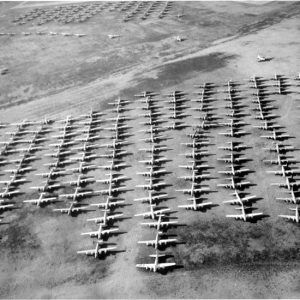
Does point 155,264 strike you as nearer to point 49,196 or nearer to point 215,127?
point 49,196

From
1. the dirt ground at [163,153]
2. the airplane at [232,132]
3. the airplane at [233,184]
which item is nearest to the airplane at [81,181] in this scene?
the dirt ground at [163,153]

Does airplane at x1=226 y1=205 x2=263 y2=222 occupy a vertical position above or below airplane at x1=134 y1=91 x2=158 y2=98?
below

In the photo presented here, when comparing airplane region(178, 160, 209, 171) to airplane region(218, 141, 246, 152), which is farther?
airplane region(218, 141, 246, 152)

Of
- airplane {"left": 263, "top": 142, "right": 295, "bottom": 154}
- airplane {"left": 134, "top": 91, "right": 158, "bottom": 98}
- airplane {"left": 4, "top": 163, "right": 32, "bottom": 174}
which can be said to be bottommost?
airplane {"left": 263, "top": 142, "right": 295, "bottom": 154}

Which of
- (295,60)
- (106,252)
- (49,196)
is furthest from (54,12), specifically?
(106,252)

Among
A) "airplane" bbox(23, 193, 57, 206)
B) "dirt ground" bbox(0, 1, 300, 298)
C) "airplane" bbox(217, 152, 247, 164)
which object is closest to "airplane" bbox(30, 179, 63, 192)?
"dirt ground" bbox(0, 1, 300, 298)

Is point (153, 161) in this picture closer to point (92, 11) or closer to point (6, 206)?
point (6, 206)

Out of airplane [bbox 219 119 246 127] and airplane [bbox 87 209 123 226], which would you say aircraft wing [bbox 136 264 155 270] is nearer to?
airplane [bbox 87 209 123 226]
